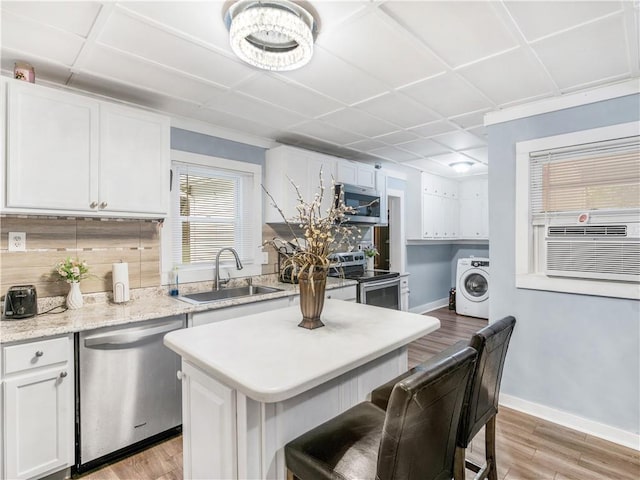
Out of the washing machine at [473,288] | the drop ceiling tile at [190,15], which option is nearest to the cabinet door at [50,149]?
the drop ceiling tile at [190,15]

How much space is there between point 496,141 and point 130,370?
3263 millimetres

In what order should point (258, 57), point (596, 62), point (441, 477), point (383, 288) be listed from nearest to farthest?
point (441, 477), point (258, 57), point (596, 62), point (383, 288)

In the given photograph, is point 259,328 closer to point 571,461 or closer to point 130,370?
point 130,370

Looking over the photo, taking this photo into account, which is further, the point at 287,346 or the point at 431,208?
the point at 431,208

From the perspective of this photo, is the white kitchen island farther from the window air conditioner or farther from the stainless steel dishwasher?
the window air conditioner

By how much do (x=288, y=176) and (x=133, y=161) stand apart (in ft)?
4.82

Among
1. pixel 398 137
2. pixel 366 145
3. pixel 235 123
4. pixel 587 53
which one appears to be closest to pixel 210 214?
pixel 235 123

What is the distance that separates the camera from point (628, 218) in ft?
7.63

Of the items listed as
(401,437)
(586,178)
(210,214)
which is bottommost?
(401,437)

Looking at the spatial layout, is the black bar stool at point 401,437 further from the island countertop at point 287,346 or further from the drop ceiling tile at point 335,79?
the drop ceiling tile at point 335,79

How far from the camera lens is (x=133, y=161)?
8.01 feet

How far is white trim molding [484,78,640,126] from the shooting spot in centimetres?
230

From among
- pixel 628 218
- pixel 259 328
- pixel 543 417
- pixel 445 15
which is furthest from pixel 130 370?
pixel 628 218

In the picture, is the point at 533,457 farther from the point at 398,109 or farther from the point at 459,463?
the point at 398,109
